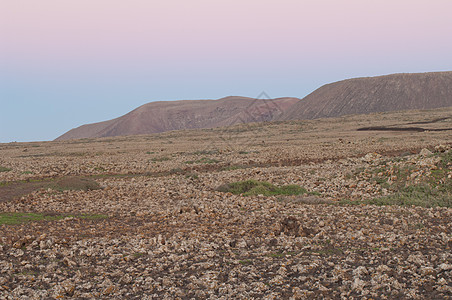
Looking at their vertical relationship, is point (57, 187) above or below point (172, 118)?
below

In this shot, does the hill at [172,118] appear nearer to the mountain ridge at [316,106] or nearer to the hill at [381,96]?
the mountain ridge at [316,106]

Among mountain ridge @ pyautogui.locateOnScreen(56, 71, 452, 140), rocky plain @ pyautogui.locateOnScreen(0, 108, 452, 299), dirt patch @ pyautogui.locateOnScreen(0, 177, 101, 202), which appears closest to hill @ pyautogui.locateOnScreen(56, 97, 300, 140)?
mountain ridge @ pyautogui.locateOnScreen(56, 71, 452, 140)

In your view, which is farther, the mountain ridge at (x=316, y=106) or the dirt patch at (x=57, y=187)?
the mountain ridge at (x=316, y=106)

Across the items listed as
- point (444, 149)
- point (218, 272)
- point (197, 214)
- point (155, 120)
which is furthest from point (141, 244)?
point (155, 120)

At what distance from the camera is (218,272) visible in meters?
7.01

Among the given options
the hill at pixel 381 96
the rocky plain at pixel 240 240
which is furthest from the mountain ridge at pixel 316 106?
the rocky plain at pixel 240 240

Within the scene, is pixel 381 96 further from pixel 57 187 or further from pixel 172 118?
pixel 57 187

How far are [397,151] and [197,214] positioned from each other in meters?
23.5

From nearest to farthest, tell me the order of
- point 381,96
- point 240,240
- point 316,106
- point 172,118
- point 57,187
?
1. point 240,240
2. point 57,187
3. point 381,96
4. point 316,106
5. point 172,118

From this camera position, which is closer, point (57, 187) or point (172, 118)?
point (57, 187)

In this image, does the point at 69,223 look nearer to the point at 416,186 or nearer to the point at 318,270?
the point at 318,270

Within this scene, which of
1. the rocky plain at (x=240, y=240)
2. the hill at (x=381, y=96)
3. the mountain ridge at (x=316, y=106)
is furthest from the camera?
the mountain ridge at (x=316, y=106)

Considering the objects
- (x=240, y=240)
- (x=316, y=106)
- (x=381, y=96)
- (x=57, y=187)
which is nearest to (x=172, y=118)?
(x=316, y=106)

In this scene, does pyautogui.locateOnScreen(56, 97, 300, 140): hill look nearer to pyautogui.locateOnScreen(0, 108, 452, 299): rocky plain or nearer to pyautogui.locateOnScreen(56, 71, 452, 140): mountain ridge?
pyautogui.locateOnScreen(56, 71, 452, 140): mountain ridge
